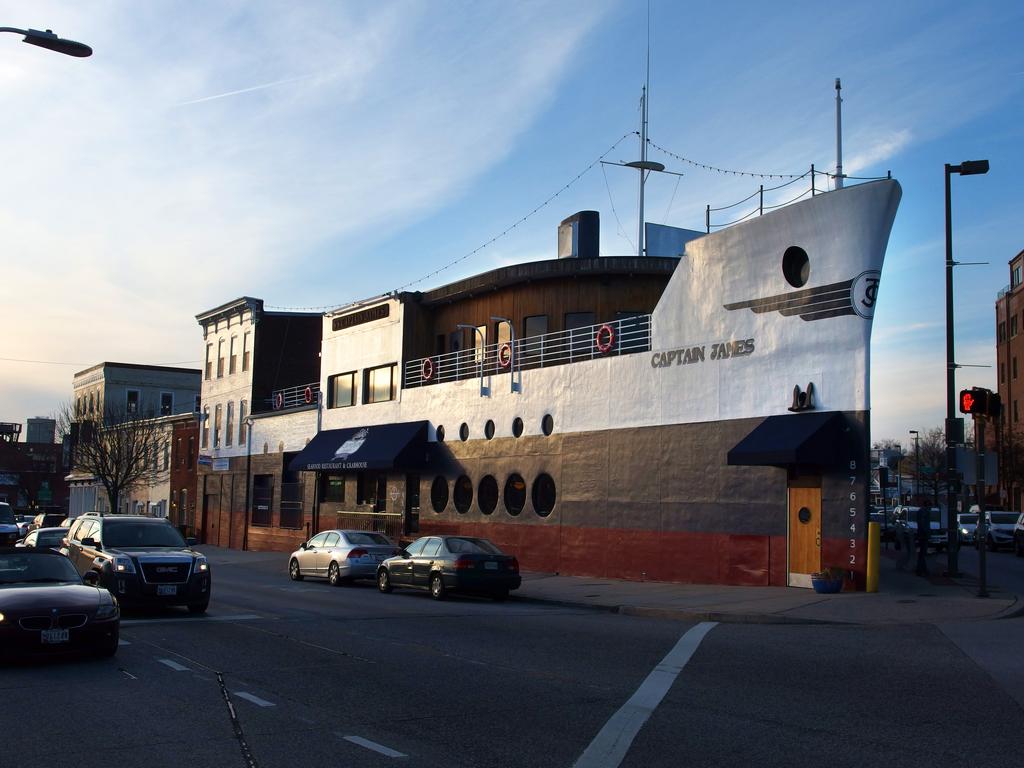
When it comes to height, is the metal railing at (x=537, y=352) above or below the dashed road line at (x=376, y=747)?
above

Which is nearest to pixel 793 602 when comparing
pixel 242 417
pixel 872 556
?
pixel 872 556

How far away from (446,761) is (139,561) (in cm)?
1064

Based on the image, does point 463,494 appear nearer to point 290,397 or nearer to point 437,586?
point 437,586

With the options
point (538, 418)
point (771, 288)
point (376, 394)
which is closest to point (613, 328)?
point (538, 418)

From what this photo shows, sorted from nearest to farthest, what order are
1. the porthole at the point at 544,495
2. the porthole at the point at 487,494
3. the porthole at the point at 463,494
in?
the porthole at the point at 544,495 → the porthole at the point at 487,494 → the porthole at the point at 463,494

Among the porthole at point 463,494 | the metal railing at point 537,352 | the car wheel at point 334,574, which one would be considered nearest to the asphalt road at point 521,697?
the car wheel at point 334,574

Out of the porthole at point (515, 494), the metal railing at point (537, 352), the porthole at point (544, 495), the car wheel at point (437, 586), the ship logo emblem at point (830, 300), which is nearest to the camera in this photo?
the ship logo emblem at point (830, 300)

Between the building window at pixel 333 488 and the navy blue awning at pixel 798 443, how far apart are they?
20.0m

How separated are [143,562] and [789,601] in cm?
1146

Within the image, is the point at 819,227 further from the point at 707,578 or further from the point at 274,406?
the point at 274,406

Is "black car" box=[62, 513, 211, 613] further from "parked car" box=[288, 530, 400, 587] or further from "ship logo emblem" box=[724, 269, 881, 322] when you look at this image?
"ship logo emblem" box=[724, 269, 881, 322]

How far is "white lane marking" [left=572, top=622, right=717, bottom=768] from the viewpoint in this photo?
7.23m

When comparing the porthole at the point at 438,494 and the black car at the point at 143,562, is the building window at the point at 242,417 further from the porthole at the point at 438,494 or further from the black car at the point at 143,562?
the black car at the point at 143,562

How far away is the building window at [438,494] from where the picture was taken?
32062 mm
